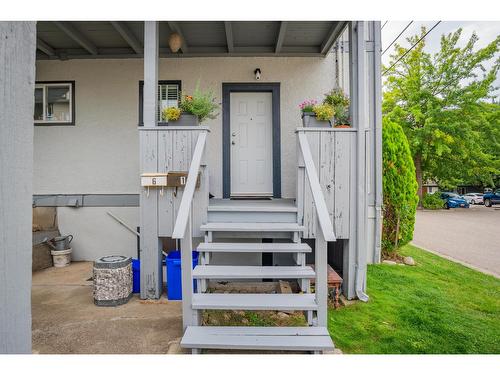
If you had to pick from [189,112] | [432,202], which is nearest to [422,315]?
[189,112]

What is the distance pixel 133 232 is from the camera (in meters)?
5.20

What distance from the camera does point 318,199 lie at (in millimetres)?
2598

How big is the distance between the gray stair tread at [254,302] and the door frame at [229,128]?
2586 millimetres

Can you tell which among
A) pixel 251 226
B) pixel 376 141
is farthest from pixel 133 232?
pixel 376 141

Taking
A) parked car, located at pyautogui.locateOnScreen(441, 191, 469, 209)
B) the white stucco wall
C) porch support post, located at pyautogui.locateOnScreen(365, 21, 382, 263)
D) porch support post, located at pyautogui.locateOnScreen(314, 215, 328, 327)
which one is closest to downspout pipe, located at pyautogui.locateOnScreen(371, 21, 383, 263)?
porch support post, located at pyautogui.locateOnScreen(365, 21, 382, 263)

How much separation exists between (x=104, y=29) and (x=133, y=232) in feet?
10.1

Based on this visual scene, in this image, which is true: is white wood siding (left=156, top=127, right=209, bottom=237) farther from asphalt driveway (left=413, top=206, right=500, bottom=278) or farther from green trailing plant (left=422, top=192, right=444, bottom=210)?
green trailing plant (left=422, top=192, right=444, bottom=210)

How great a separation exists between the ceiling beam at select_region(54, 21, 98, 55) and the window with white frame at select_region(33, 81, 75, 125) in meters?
0.73

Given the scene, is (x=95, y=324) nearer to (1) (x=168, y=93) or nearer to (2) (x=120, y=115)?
(2) (x=120, y=115)

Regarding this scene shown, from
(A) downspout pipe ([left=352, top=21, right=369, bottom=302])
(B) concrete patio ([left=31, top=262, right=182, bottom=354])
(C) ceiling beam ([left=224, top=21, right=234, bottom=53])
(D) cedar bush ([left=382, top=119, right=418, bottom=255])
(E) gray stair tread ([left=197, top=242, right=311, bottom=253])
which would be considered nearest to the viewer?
(B) concrete patio ([left=31, top=262, right=182, bottom=354])

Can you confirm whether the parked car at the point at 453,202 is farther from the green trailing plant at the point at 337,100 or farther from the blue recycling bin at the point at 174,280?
the blue recycling bin at the point at 174,280

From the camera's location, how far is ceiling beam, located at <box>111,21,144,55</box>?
416cm

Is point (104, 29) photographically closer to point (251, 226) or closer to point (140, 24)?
point (140, 24)

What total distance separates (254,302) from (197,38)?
3.98m
